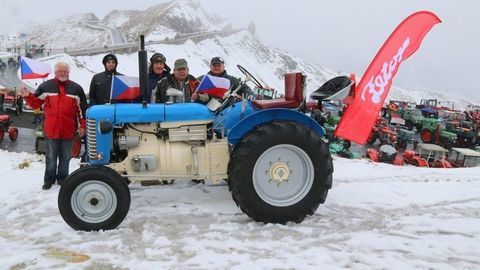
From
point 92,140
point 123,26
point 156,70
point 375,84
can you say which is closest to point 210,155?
point 92,140

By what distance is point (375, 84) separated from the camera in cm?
476

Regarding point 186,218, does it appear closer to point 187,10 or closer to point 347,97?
point 347,97

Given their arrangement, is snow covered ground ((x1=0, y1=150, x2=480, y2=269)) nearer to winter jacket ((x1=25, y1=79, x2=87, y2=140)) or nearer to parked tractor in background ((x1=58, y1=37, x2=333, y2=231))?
parked tractor in background ((x1=58, y1=37, x2=333, y2=231))

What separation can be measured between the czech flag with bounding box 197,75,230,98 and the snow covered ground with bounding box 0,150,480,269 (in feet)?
3.93

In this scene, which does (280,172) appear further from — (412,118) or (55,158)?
(412,118)

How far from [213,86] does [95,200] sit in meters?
1.65

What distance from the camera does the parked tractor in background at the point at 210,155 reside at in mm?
3799

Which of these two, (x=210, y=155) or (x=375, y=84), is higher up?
(x=375, y=84)

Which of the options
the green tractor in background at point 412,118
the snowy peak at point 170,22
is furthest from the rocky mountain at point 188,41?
the green tractor in background at point 412,118

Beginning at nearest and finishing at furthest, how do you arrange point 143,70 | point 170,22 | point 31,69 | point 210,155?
point 143,70, point 210,155, point 31,69, point 170,22

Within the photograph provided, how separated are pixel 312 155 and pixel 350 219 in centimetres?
80

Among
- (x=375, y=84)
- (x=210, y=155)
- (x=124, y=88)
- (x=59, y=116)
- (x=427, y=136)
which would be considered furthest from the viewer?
(x=427, y=136)

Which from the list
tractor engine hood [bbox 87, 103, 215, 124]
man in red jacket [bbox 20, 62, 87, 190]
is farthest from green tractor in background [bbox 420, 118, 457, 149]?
man in red jacket [bbox 20, 62, 87, 190]

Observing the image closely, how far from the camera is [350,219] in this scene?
427 cm
